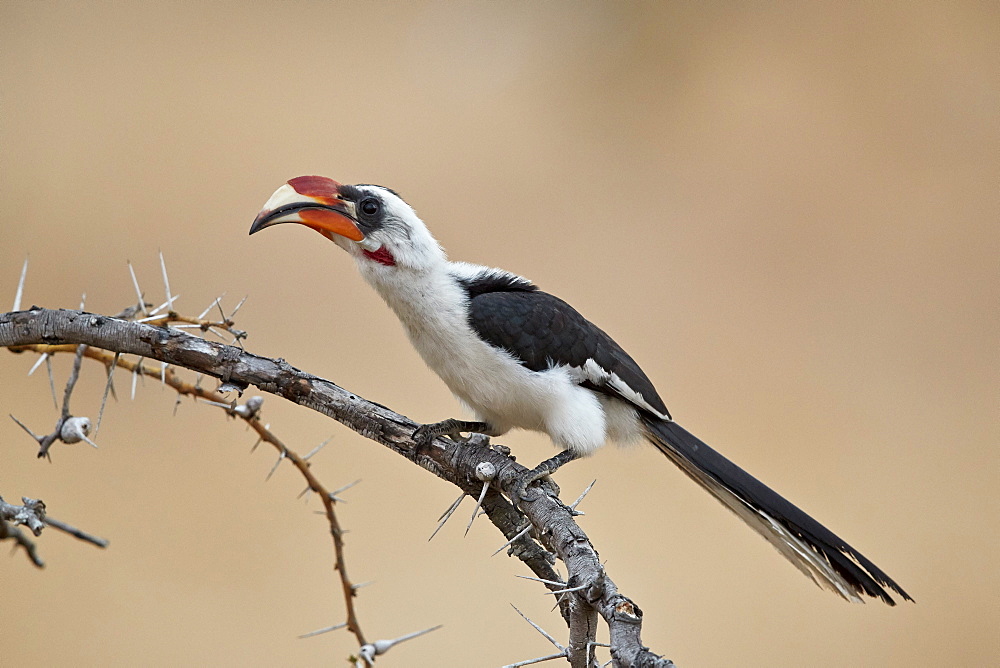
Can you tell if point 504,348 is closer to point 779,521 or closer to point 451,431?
point 451,431

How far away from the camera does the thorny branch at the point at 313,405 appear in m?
0.84

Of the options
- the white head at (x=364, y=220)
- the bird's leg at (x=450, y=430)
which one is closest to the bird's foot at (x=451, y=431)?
the bird's leg at (x=450, y=430)

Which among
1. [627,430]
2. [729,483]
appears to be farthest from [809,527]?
[627,430]

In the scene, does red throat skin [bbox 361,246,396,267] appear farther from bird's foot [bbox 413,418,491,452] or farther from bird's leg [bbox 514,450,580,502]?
bird's leg [bbox 514,450,580,502]

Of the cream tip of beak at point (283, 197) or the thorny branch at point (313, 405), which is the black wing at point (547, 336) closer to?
the thorny branch at point (313, 405)

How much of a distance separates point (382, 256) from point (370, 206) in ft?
0.21

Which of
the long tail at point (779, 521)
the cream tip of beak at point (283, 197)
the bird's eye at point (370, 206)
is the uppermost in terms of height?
the bird's eye at point (370, 206)

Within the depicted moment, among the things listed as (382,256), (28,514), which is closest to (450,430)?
(382,256)

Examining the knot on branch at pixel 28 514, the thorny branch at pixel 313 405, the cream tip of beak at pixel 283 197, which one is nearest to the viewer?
the knot on branch at pixel 28 514

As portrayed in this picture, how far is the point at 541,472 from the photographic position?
954 millimetres

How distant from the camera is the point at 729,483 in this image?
1.04 meters

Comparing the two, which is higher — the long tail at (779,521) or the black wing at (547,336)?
the black wing at (547,336)

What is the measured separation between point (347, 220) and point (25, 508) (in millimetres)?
486

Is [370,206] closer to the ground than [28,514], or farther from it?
farther from it
